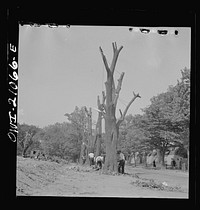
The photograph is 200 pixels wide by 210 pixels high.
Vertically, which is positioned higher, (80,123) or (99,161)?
(80,123)

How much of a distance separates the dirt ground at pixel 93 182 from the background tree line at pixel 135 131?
0.59 ft

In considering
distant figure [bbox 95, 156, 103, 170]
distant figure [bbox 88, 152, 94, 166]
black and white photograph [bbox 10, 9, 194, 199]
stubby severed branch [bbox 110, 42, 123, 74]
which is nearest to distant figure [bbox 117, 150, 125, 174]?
black and white photograph [bbox 10, 9, 194, 199]

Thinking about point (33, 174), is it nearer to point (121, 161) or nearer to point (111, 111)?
point (121, 161)

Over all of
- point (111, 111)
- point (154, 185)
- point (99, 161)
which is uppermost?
point (111, 111)

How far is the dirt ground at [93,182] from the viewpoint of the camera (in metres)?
4.19

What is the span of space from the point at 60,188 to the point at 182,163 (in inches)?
58.0

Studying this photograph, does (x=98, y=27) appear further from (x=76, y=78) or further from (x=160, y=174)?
(x=160, y=174)

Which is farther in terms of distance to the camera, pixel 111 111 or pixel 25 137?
Result: pixel 111 111

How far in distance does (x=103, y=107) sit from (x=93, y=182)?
906 millimetres

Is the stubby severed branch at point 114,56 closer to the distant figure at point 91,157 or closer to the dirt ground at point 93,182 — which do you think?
Answer: the distant figure at point 91,157

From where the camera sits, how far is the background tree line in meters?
4.27

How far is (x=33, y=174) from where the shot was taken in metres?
4.25

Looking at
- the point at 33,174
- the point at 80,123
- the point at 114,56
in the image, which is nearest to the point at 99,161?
the point at 80,123
